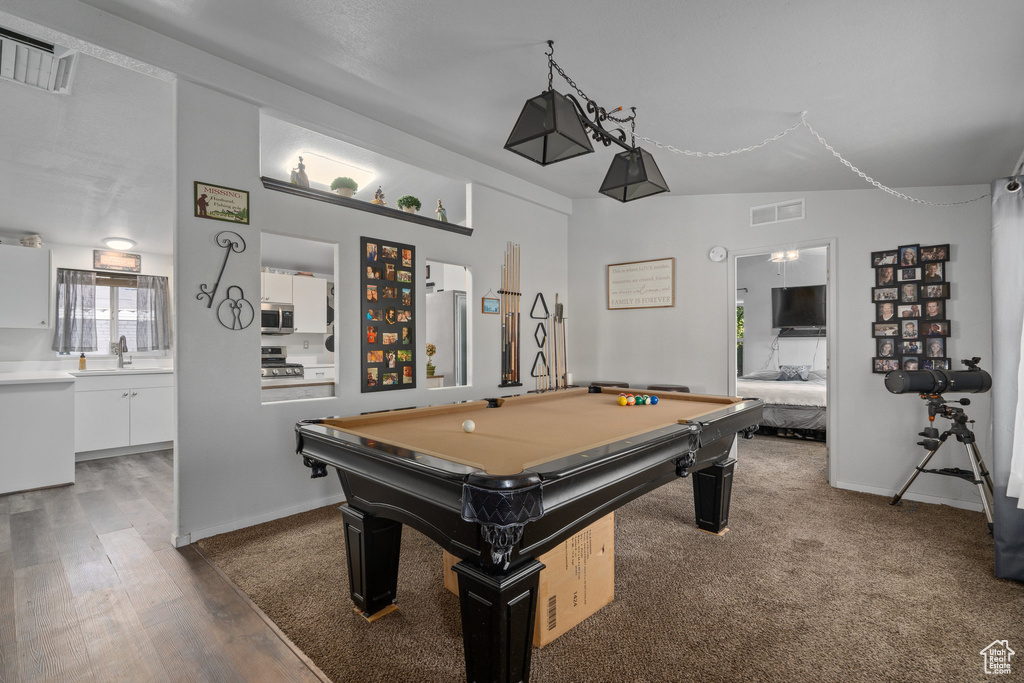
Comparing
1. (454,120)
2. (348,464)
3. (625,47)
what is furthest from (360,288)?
(625,47)

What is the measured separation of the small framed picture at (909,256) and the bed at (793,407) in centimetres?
231

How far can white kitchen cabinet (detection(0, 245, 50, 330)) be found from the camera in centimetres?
445

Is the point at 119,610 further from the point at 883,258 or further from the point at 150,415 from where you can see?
the point at 883,258

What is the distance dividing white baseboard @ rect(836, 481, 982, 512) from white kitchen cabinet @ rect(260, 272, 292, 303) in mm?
6143

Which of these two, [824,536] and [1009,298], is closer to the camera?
[1009,298]

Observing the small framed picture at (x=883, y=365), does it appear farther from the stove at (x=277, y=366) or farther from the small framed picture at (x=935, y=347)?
the stove at (x=277, y=366)

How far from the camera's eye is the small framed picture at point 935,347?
129 inches

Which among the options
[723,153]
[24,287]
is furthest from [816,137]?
[24,287]

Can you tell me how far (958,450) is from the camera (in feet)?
10.6

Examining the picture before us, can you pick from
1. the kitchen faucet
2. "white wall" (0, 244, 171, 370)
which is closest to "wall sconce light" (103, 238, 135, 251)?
"white wall" (0, 244, 171, 370)

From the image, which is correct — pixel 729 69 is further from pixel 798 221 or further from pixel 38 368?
pixel 38 368

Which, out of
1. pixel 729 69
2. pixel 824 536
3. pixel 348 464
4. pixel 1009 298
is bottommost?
pixel 824 536

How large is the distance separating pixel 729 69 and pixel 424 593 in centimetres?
290

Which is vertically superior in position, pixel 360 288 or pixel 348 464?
pixel 360 288
